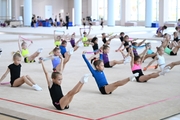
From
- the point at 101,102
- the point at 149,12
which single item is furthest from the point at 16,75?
the point at 149,12

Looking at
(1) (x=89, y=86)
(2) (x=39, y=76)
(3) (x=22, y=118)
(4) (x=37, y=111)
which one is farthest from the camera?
(2) (x=39, y=76)

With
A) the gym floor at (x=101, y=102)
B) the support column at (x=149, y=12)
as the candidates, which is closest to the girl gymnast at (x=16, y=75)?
the gym floor at (x=101, y=102)

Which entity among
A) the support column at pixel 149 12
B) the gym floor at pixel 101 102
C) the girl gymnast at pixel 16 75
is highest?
the support column at pixel 149 12

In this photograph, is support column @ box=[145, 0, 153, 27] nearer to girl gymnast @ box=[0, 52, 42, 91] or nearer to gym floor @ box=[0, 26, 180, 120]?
gym floor @ box=[0, 26, 180, 120]

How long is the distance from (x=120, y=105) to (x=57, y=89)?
1.44 meters

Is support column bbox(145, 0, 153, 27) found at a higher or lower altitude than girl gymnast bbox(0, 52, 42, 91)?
higher

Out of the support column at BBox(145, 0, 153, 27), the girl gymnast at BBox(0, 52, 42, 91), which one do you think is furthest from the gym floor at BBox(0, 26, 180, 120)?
the support column at BBox(145, 0, 153, 27)

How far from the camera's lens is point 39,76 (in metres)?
11.7

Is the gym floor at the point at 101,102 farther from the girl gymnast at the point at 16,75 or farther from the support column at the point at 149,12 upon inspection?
the support column at the point at 149,12

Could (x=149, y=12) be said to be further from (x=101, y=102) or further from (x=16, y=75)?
(x=101, y=102)

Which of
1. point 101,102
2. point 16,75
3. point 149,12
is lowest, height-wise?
point 101,102

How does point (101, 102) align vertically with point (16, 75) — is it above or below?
below

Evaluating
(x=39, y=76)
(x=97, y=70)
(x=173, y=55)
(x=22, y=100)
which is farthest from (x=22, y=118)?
(x=173, y=55)

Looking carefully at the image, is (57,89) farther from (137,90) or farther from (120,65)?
(120,65)
